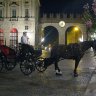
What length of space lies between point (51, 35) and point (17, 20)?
488 inches

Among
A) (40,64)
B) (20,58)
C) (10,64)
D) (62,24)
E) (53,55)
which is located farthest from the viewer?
(62,24)

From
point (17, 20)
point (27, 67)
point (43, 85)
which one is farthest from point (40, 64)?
point (17, 20)

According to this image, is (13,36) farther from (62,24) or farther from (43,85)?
(43,85)

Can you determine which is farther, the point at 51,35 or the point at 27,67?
the point at 51,35

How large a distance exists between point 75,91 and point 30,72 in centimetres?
483

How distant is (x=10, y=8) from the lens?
67.2m

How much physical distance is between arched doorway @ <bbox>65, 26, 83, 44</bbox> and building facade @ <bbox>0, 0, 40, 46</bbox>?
11.5 m

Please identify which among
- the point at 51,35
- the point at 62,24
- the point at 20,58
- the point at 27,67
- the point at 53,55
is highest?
the point at 62,24

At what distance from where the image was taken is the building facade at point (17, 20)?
217ft

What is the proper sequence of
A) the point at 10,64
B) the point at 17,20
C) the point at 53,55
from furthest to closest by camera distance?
the point at 17,20 → the point at 10,64 → the point at 53,55

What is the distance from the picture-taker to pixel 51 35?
78.0 metres

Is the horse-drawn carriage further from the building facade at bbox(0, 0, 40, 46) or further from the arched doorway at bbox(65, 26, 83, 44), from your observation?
the arched doorway at bbox(65, 26, 83, 44)

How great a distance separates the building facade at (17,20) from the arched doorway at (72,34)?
11.5 metres

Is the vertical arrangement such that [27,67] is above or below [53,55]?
below
